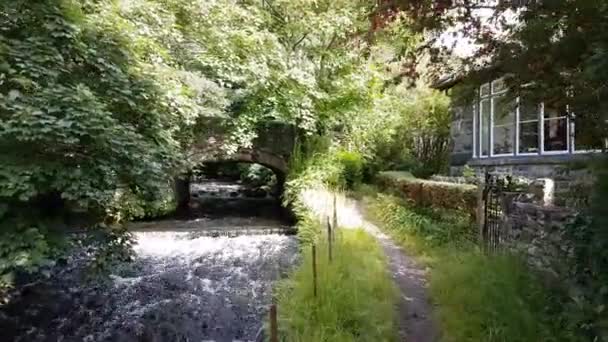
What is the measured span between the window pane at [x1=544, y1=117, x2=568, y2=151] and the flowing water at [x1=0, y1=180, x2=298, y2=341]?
550cm

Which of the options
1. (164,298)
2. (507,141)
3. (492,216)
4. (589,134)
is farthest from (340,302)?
(507,141)

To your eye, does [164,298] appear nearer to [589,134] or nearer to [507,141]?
[589,134]

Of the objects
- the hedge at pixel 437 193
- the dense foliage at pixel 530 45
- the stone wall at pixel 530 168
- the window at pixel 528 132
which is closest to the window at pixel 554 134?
the window at pixel 528 132

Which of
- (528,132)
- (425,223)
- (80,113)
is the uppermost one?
(528,132)

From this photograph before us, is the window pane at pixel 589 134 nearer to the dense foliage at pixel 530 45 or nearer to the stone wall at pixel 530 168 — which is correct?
the dense foliage at pixel 530 45

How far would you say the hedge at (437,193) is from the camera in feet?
23.5

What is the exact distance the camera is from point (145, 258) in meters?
8.36

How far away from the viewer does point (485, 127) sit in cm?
1182

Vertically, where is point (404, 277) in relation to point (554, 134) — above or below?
below

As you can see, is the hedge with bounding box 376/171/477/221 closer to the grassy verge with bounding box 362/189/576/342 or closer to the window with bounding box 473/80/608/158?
the grassy verge with bounding box 362/189/576/342

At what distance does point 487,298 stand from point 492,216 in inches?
70.1

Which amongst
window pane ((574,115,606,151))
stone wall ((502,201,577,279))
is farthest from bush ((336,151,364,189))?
window pane ((574,115,606,151))

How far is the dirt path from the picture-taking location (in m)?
4.73

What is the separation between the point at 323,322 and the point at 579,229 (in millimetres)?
2466
